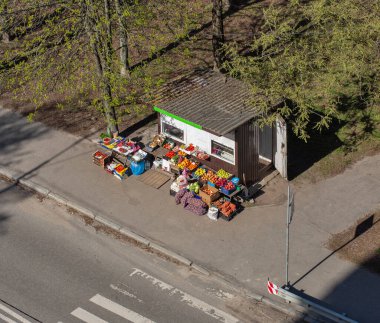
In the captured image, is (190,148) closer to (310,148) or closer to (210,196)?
(210,196)

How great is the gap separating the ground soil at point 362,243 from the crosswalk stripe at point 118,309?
5.91 m

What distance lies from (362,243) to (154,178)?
7.25 meters

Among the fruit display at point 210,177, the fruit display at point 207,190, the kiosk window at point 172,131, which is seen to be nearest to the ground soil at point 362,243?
the fruit display at point 207,190

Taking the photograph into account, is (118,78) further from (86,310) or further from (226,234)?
(86,310)

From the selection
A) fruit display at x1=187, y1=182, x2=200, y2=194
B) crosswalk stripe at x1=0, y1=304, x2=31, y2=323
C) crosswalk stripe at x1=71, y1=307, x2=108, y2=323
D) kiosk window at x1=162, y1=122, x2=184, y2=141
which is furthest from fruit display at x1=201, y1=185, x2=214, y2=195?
crosswalk stripe at x1=0, y1=304, x2=31, y2=323

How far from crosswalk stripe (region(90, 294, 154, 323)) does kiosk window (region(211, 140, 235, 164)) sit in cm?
627

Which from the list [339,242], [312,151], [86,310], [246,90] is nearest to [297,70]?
[246,90]

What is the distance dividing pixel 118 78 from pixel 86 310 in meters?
8.35

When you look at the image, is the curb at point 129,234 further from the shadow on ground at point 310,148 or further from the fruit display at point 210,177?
the shadow on ground at point 310,148

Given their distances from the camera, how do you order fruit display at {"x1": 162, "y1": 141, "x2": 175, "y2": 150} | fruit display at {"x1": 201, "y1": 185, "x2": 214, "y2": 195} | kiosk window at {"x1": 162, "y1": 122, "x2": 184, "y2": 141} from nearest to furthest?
1. fruit display at {"x1": 201, "y1": 185, "x2": 214, "y2": 195}
2. kiosk window at {"x1": 162, "y1": 122, "x2": 184, "y2": 141}
3. fruit display at {"x1": 162, "y1": 141, "x2": 175, "y2": 150}

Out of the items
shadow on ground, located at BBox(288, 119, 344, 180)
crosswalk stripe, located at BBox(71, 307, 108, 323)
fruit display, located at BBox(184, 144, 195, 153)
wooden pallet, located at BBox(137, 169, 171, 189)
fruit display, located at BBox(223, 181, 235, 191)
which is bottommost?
shadow on ground, located at BBox(288, 119, 344, 180)

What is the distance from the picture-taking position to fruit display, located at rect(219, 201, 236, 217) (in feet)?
59.9

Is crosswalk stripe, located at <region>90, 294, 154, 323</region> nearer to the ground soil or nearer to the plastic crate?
the plastic crate

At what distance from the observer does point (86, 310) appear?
1543 centimetres
